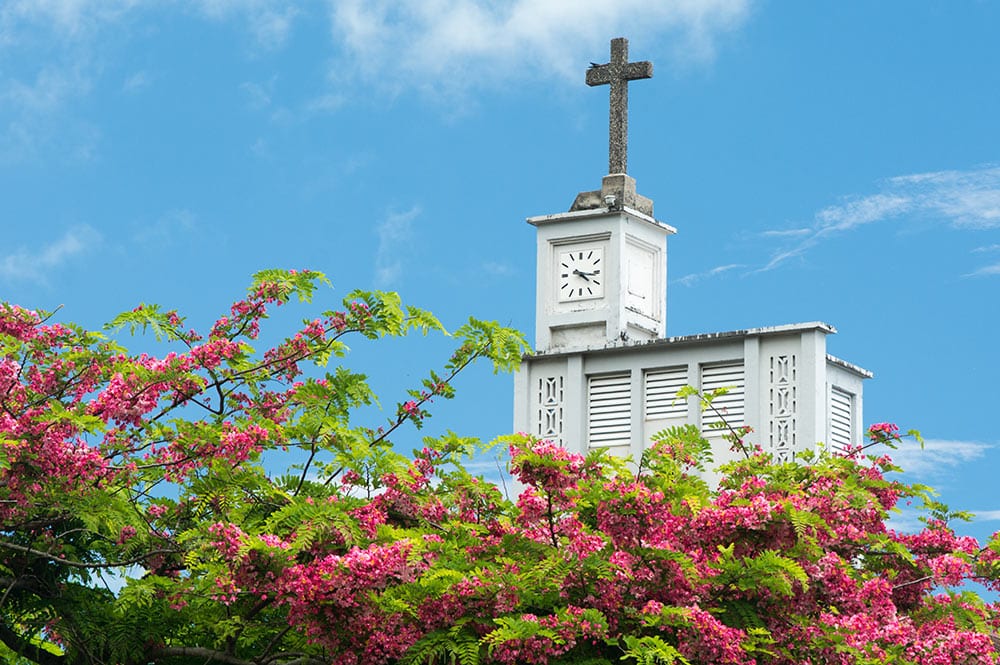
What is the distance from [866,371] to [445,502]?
10.9 m

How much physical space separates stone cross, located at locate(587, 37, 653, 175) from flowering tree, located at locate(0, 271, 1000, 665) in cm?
816

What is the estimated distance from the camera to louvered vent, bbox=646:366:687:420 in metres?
20.4

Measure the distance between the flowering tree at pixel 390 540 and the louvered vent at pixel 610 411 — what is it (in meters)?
6.67

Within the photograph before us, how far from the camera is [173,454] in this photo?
12.0 metres

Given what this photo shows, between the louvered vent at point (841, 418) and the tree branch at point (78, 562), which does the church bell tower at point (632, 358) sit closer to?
the louvered vent at point (841, 418)

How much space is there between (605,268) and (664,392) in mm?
1812

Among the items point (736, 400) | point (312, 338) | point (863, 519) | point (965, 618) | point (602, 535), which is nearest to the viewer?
point (602, 535)

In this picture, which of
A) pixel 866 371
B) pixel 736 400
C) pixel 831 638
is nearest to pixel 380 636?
pixel 831 638

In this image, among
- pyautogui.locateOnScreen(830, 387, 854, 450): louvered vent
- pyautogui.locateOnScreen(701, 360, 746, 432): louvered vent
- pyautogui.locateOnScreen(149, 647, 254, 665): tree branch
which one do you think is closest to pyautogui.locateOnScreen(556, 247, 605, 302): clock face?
pyautogui.locateOnScreen(701, 360, 746, 432): louvered vent

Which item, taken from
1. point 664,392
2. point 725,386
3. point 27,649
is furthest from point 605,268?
point 27,649

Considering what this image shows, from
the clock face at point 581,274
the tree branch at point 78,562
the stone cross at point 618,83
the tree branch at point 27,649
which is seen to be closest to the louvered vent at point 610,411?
the clock face at point 581,274

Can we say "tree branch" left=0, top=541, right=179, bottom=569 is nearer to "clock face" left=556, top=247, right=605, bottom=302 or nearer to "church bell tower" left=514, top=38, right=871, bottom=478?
"church bell tower" left=514, top=38, right=871, bottom=478

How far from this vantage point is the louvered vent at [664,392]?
20391 mm

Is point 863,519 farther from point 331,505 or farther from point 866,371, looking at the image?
point 866,371
